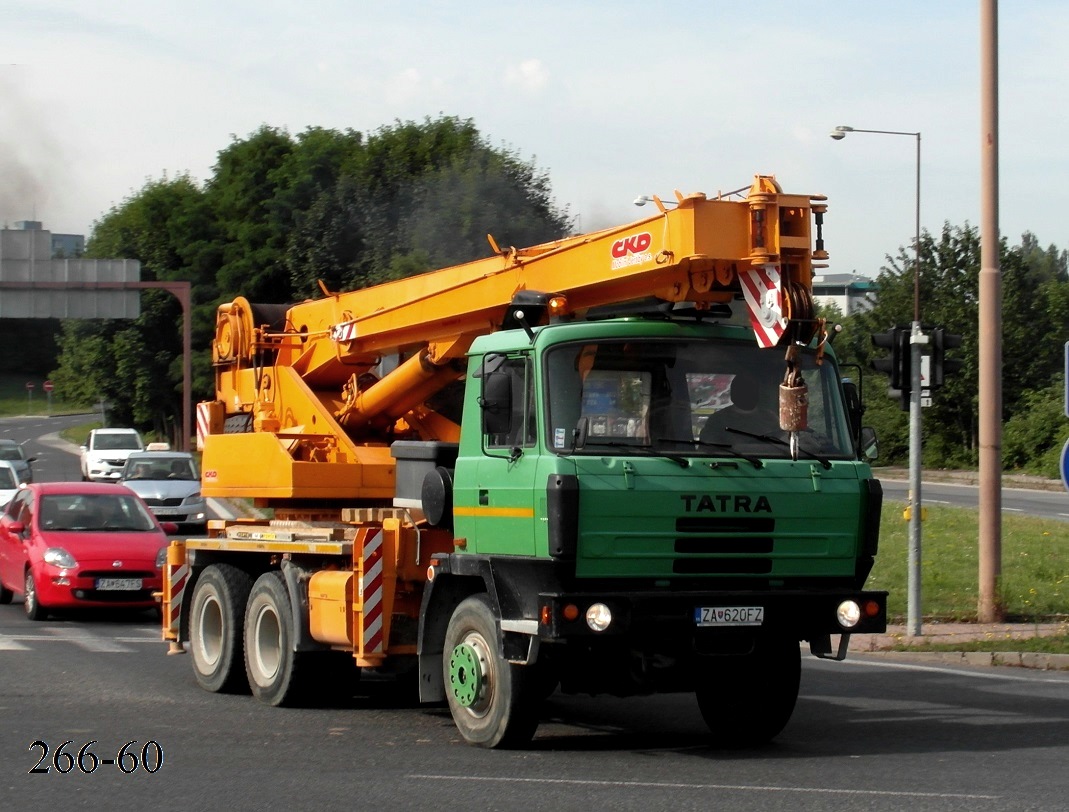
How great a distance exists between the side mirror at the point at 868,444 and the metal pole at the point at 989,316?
700 cm

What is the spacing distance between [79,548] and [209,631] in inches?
222

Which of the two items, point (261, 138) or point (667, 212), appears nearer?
point (667, 212)

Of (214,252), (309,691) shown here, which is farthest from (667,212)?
(214,252)

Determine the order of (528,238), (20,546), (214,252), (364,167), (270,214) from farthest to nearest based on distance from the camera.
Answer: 1. (214,252)
2. (270,214)
3. (364,167)
4. (528,238)
5. (20,546)

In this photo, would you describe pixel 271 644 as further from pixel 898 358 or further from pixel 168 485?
pixel 168 485

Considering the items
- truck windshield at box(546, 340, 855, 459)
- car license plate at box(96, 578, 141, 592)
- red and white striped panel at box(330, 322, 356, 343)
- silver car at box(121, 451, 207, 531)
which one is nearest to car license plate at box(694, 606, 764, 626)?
truck windshield at box(546, 340, 855, 459)

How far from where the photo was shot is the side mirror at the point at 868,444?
386 inches

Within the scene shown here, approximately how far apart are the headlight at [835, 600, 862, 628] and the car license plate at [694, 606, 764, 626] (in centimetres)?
52

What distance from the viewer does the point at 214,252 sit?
58438 millimetres

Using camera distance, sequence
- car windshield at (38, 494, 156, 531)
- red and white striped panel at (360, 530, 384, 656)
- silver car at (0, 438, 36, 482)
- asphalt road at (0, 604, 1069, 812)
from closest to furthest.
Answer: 1. asphalt road at (0, 604, 1069, 812)
2. red and white striped panel at (360, 530, 384, 656)
3. car windshield at (38, 494, 156, 531)
4. silver car at (0, 438, 36, 482)

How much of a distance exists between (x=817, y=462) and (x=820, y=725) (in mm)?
2402

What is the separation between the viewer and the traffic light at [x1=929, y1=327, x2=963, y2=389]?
51.2ft

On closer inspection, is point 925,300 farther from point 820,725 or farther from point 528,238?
point 820,725

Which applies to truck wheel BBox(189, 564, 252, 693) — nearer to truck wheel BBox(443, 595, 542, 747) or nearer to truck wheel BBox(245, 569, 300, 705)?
truck wheel BBox(245, 569, 300, 705)
